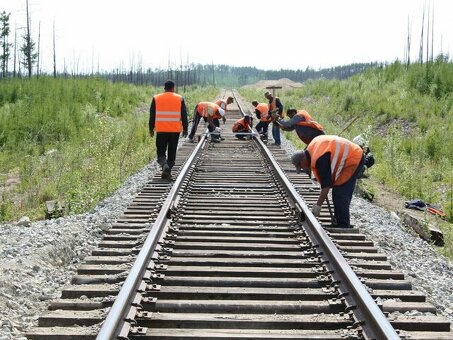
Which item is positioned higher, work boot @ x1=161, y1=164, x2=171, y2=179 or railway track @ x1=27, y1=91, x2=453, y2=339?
work boot @ x1=161, y1=164, x2=171, y2=179

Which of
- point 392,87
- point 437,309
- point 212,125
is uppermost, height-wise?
point 392,87

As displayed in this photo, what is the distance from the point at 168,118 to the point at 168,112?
11 centimetres

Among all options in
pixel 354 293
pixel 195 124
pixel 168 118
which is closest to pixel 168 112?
pixel 168 118

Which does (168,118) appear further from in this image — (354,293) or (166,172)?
(354,293)

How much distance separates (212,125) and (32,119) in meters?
5.81

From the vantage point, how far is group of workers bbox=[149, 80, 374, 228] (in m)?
6.12

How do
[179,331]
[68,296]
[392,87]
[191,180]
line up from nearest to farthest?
[179,331] < [68,296] < [191,180] < [392,87]

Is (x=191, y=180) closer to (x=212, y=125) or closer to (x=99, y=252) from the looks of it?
(x=99, y=252)

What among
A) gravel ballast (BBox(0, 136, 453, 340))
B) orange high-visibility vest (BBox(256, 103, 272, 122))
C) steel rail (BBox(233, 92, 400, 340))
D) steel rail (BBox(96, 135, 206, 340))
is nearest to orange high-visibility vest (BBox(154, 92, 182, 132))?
gravel ballast (BBox(0, 136, 453, 340))

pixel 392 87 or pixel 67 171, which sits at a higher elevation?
pixel 392 87

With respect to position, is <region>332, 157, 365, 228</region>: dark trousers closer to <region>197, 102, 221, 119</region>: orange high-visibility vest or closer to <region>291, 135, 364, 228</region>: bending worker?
<region>291, 135, 364, 228</region>: bending worker

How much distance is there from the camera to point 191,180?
913cm

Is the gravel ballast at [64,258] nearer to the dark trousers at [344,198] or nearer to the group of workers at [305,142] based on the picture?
the dark trousers at [344,198]

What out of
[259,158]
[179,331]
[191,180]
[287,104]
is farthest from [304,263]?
[287,104]
